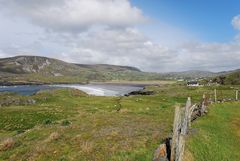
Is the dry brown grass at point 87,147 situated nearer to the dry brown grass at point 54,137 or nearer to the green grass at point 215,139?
the dry brown grass at point 54,137

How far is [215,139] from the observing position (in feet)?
93.7

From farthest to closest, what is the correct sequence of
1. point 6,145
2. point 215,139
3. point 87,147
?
point 6,145
point 215,139
point 87,147

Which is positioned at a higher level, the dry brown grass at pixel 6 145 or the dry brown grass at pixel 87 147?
the dry brown grass at pixel 87 147

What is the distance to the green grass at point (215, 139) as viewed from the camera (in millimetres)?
24419

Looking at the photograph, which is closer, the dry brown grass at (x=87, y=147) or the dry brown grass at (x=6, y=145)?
the dry brown grass at (x=87, y=147)

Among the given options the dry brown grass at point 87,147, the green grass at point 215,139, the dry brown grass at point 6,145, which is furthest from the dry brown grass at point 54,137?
the green grass at point 215,139

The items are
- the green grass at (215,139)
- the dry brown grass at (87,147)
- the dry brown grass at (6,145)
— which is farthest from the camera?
the dry brown grass at (6,145)

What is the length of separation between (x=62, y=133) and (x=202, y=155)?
45.3 feet

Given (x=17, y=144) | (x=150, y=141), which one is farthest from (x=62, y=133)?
(x=150, y=141)

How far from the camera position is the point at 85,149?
23.3 metres

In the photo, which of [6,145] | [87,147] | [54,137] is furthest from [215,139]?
[6,145]

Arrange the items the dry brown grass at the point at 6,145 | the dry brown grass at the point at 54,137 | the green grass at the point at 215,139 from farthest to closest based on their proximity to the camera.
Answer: the dry brown grass at the point at 6,145 → the dry brown grass at the point at 54,137 → the green grass at the point at 215,139

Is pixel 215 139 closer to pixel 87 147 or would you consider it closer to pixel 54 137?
pixel 87 147

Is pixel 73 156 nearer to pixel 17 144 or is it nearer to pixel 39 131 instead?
pixel 17 144
